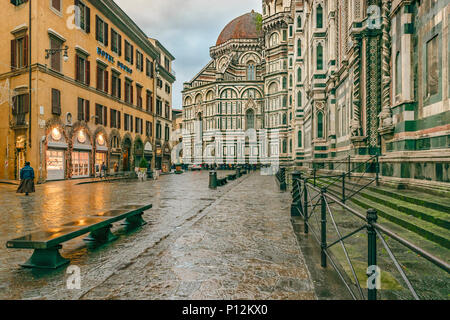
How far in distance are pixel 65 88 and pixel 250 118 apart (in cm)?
4268

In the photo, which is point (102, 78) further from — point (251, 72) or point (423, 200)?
point (251, 72)

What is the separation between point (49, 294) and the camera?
3.11 meters

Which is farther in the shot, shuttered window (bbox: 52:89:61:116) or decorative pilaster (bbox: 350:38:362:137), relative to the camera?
shuttered window (bbox: 52:89:61:116)

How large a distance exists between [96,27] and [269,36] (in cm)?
3975

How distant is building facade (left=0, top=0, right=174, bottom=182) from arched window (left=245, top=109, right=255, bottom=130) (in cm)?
3262

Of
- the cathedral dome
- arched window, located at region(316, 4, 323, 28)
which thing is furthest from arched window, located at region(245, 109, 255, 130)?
arched window, located at region(316, 4, 323, 28)

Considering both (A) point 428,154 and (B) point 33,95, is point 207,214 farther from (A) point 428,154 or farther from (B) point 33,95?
(B) point 33,95

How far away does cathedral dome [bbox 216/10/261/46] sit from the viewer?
70.4 m

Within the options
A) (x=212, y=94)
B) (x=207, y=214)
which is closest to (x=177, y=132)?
(x=212, y=94)

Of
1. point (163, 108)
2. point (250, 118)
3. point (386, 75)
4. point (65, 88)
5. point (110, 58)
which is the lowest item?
point (386, 75)

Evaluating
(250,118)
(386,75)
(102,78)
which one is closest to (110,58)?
(102,78)

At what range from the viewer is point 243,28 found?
233 ft

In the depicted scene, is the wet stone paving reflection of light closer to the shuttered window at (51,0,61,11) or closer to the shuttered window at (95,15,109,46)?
the shuttered window at (51,0,61,11)

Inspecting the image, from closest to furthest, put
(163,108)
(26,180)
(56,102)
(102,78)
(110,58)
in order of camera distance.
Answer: (26,180), (56,102), (102,78), (110,58), (163,108)
